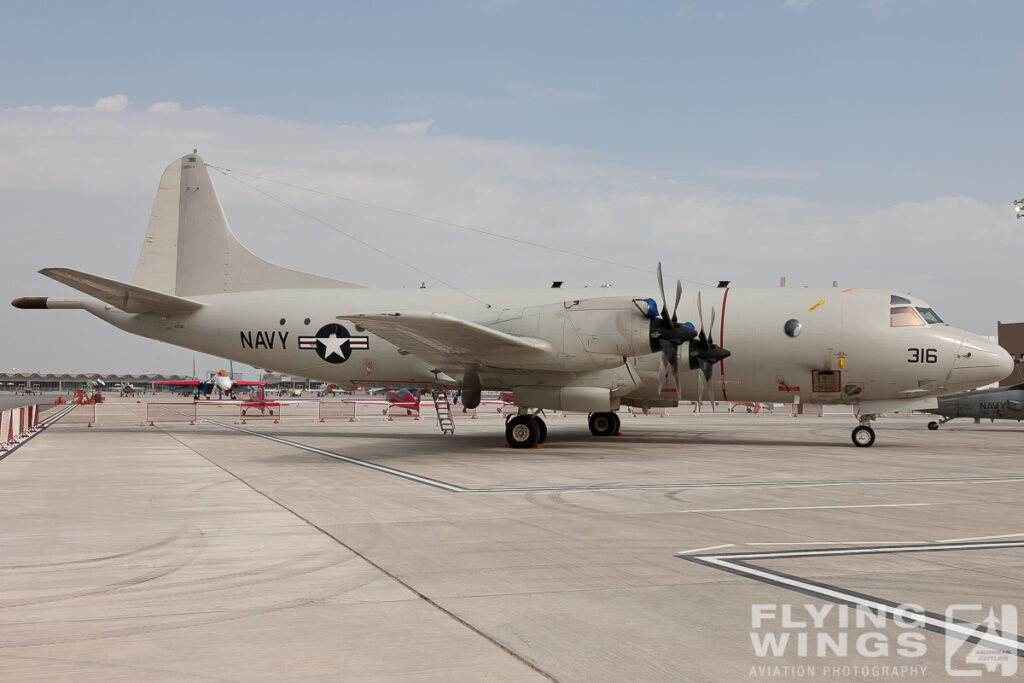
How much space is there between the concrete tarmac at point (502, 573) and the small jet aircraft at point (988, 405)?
18886mm

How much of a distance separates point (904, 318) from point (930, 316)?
2.81 ft

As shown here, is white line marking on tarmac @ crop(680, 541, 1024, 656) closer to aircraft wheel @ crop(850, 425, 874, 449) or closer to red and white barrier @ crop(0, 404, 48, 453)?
aircraft wheel @ crop(850, 425, 874, 449)

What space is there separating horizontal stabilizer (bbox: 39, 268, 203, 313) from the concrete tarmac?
8.71m

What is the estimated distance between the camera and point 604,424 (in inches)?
1051

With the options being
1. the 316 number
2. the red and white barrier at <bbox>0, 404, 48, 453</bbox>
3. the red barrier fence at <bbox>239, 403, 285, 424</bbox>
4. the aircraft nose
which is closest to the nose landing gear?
the 316 number

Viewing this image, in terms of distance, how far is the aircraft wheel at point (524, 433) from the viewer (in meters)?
21.8

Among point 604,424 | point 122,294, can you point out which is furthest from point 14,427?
point 604,424

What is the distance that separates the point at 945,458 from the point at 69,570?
62.9 ft

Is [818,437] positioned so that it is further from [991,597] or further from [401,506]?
[991,597]

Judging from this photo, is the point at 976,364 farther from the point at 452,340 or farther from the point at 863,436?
the point at 452,340

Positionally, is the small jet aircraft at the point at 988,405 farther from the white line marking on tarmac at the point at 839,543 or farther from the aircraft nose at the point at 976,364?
the white line marking on tarmac at the point at 839,543

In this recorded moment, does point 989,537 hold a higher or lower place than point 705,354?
lower

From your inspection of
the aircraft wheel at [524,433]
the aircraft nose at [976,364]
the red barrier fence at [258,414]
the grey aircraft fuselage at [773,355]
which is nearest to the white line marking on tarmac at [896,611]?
the grey aircraft fuselage at [773,355]

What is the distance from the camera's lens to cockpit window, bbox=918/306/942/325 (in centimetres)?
2194
